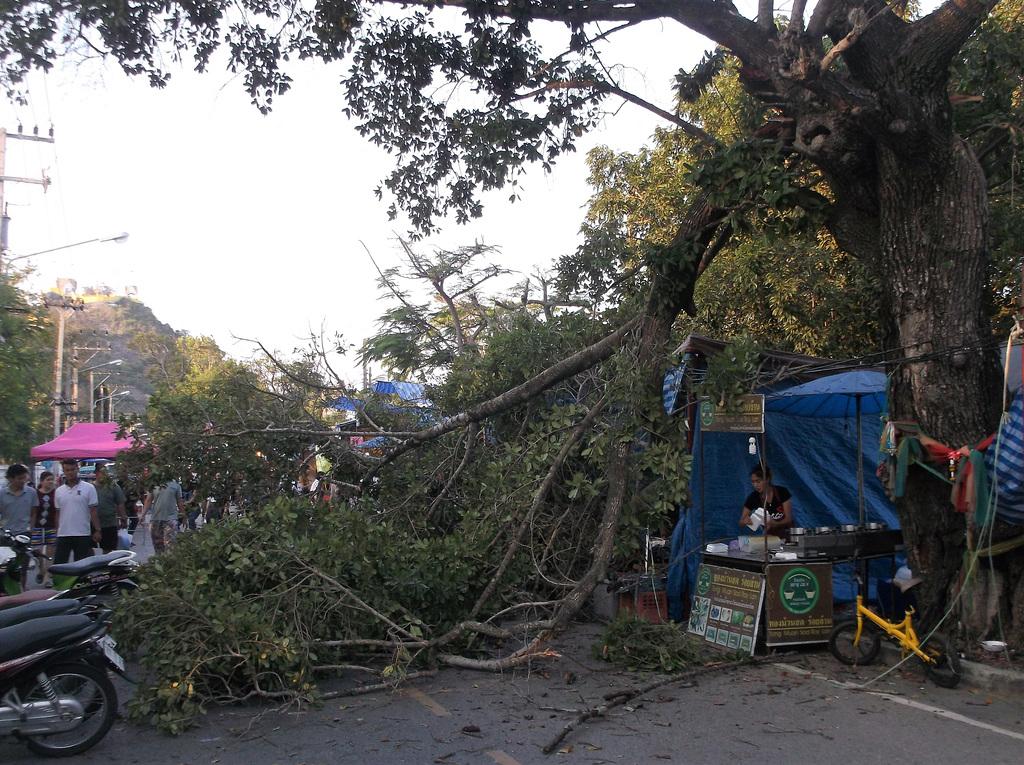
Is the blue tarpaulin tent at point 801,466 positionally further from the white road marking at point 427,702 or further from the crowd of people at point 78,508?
the crowd of people at point 78,508


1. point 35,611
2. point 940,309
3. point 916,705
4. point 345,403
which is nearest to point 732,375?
point 940,309

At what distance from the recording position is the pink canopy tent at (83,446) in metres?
18.2

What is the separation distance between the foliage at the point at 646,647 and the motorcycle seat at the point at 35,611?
4.29 metres

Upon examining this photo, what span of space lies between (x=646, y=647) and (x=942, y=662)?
235 cm

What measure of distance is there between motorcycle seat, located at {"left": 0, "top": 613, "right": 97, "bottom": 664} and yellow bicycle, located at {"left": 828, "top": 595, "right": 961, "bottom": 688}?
5975mm

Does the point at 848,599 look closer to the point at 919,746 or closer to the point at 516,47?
the point at 919,746

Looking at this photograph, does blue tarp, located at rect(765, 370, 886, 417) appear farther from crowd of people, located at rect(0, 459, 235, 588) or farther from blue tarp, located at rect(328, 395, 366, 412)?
crowd of people, located at rect(0, 459, 235, 588)

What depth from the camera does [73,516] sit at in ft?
32.0

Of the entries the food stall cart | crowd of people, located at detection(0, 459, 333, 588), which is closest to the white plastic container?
the food stall cart

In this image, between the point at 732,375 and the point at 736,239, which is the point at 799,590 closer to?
the point at 732,375

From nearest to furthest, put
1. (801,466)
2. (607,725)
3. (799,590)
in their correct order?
(607,725), (799,590), (801,466)

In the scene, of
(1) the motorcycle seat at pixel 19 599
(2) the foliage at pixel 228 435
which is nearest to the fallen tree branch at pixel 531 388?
(2) the foliage at pixel 228 435

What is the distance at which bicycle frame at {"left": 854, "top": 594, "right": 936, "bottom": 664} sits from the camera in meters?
6.41

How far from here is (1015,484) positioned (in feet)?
19.5
